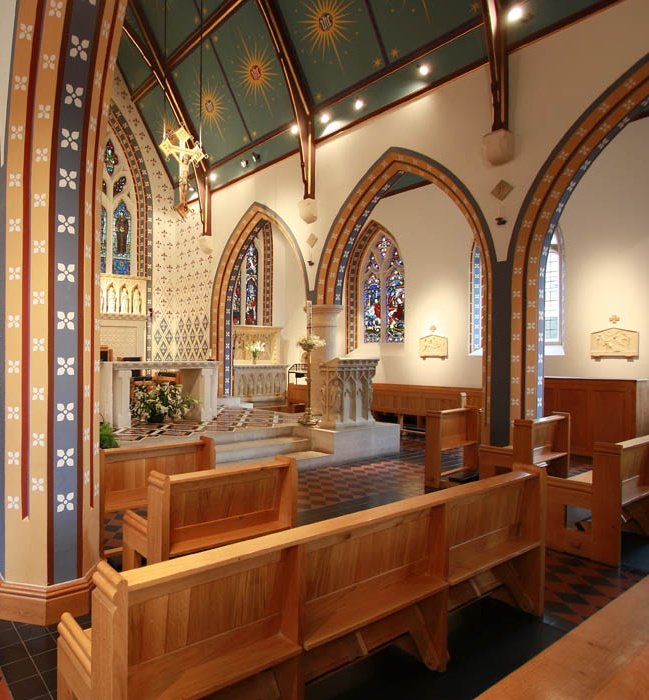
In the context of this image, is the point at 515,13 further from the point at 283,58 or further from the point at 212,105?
the point at 212,105

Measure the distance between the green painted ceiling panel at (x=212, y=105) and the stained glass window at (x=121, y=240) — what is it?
2746 millimetres

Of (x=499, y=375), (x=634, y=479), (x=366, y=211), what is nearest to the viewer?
(x=634, y=479)

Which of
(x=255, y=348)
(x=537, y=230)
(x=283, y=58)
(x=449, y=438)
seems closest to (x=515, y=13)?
(x=537, y=230)

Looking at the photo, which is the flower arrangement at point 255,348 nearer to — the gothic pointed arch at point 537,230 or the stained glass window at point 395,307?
the stained glass window at point 395,307

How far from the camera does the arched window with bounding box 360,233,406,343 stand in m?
11.9

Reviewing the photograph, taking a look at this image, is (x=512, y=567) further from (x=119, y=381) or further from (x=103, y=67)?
(x=119, y=381)

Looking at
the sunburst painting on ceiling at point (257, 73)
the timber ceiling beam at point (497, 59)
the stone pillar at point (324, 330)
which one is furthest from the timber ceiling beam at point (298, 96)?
the timber ceiling beam at point (497, 59)

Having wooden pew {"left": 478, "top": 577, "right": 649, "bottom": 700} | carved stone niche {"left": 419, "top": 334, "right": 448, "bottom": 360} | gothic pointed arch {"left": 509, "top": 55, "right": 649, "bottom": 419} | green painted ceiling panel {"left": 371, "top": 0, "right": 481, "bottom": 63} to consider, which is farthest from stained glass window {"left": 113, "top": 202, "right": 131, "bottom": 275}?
wooden pew {"left": 478, "top": 577, "right": 649, "bottom": 700}

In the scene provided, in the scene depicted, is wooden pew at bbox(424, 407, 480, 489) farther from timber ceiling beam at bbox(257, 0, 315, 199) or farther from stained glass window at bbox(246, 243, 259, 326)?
stained glass window at bbox(246, 243, 259, 326)

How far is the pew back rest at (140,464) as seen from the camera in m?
3.70

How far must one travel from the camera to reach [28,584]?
2.90m

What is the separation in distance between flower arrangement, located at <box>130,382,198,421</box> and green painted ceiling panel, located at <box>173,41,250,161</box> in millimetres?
5363

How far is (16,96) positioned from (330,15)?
6187 mm

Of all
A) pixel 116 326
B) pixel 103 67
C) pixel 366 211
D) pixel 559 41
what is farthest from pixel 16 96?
pixel 116 326
